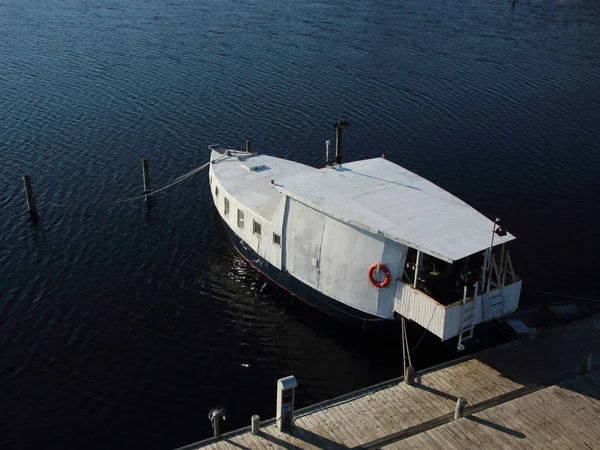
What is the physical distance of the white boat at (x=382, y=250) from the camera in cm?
3406

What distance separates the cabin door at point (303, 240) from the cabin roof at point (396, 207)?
3.17 ft

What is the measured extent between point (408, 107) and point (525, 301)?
121 ft

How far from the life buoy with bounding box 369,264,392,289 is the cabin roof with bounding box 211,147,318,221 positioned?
8.96 metres

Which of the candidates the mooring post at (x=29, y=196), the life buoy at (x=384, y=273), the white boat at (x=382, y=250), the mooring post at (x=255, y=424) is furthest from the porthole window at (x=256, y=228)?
the mooring post at (x=29, y=196)

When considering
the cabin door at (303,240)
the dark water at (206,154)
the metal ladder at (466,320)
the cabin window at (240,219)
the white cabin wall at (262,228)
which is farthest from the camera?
the cabin window at (240,219)

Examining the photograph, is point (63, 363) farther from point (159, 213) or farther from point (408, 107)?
point (408, 107)

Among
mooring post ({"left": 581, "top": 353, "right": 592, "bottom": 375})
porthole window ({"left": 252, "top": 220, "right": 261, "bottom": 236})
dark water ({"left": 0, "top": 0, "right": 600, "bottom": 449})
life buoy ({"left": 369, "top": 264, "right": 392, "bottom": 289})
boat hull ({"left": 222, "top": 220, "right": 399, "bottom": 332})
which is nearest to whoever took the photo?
mooring post ({"left": 581, "top": 353, "right": 592, "bottom": 375})

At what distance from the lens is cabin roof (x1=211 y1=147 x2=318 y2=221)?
4441cm

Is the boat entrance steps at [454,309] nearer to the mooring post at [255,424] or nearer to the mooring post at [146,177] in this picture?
the mooring post at [255,424]

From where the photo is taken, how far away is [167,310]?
4256 cm

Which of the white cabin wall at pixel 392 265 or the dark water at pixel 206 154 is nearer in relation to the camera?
the white cabin wall at pixel 392 265

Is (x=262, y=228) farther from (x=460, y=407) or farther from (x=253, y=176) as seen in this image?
(x=460, y=407)

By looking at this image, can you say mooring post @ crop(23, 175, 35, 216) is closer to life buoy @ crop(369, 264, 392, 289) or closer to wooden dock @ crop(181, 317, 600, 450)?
life buoy @ crop(369, 264, 392, 289)

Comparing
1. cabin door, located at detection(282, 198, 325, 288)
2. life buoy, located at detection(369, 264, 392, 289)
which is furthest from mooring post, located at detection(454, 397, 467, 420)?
cabin door, located at detection(282, 198, 325, 288)
